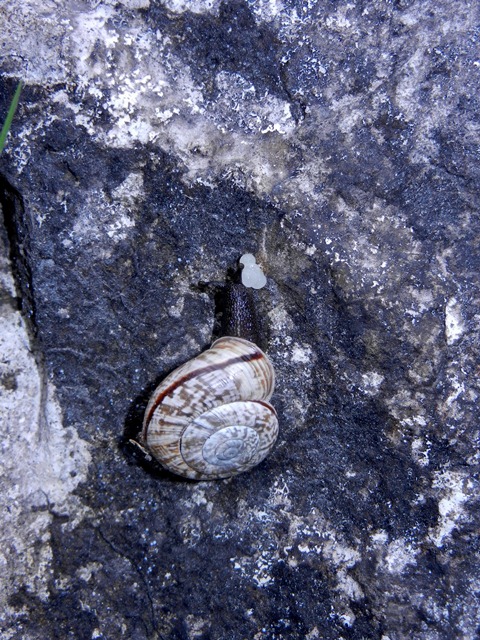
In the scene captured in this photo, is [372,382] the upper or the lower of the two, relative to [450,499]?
upper

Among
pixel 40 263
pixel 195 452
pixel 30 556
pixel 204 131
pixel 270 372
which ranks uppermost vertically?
pixel 204 131

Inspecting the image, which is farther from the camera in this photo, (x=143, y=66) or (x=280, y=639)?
(x=280, y=639)

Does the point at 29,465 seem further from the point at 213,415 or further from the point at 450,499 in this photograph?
the point at 450,499

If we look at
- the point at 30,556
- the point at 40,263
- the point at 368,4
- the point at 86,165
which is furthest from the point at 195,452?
the point at 368,4

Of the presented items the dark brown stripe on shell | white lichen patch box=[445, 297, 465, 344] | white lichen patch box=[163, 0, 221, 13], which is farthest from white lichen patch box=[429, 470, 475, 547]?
white lichen patch box=[163, 0, 221, 13]

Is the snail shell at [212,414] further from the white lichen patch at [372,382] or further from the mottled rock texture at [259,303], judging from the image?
the white lichen patch at [372,382]

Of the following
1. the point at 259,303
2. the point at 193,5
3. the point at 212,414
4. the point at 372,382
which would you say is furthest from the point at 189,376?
the point at 193,5

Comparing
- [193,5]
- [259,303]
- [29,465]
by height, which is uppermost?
[193,5]

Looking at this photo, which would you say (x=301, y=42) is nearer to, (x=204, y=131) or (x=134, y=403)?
(x=204, y=131)
